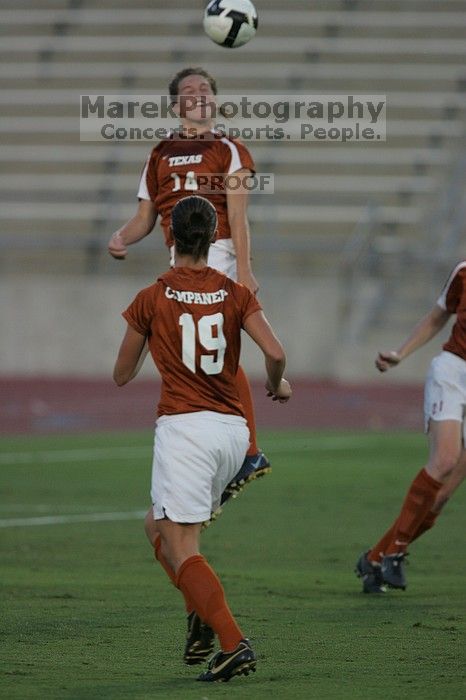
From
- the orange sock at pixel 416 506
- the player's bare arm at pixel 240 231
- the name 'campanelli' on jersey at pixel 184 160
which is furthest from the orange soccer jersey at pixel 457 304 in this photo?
the name 'campanelli' on jersey at pixel 184 160

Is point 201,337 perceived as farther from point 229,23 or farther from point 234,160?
point 229,23

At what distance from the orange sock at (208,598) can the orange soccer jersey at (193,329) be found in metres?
0.61

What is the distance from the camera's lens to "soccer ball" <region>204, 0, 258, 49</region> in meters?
8.45

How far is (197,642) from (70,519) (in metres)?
5.52

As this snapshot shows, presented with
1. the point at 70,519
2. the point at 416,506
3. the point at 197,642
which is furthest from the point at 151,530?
the point at 70,519

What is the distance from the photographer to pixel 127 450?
16797 mm

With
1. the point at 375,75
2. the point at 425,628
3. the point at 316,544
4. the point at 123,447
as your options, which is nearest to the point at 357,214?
the point at 375,75

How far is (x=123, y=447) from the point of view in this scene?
17109 mm

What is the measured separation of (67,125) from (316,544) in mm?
15963

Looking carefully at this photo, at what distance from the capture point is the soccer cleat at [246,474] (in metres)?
6.34

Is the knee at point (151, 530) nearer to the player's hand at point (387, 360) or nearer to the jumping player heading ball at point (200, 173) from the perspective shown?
the jumping player heading ball at point (200, 173)

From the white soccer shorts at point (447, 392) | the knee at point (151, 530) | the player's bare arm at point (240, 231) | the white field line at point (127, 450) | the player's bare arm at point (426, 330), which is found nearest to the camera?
the knee at point (151, 530)

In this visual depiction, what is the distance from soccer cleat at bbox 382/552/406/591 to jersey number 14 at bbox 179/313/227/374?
102 inches

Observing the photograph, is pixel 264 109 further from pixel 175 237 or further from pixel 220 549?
pixel 175 237
